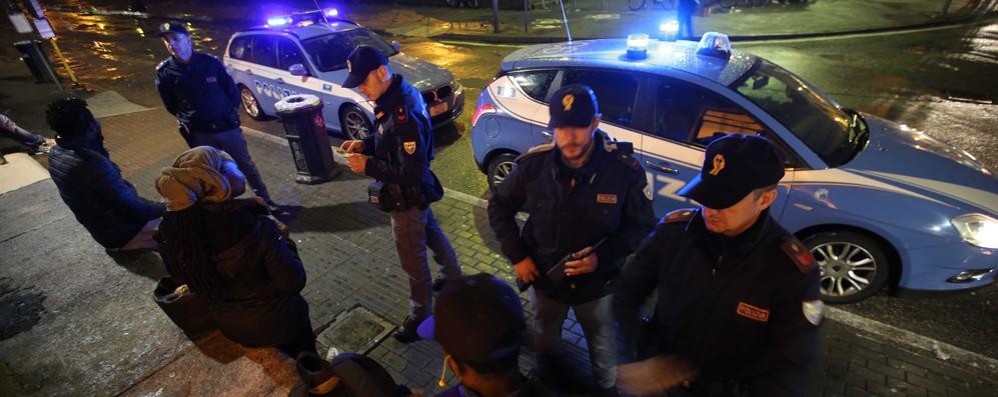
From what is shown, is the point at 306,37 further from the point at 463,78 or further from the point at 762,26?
the point at 762,26

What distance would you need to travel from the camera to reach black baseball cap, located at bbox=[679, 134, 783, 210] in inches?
61.7

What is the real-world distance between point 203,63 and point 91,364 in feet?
→ 9.23

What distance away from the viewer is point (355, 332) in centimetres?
352

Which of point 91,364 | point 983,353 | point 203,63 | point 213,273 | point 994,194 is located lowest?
point 983,353

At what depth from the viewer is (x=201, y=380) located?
117 inches

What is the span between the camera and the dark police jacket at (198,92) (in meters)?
4.52

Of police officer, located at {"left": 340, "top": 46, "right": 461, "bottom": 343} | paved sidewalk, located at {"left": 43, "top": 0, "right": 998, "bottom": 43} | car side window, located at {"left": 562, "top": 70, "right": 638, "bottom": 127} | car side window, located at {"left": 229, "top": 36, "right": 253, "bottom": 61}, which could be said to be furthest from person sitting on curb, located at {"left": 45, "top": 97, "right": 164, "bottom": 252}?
paved sidewalk, located at {"left": 43, "top": 0, "right": 998, "bottom": 43}

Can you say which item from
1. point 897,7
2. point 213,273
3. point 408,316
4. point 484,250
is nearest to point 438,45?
point 484,250

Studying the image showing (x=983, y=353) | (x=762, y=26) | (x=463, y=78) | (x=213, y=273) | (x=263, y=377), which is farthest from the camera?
(x=762, y=26)

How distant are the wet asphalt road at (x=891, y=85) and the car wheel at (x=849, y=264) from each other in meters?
0.13

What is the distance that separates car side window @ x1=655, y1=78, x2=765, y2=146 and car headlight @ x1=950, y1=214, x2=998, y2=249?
4.55ft

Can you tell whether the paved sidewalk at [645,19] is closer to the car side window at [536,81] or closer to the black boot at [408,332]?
the car side window at [536,81]

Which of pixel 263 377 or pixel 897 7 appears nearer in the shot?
pixel 263 377

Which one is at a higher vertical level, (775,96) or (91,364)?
(775,96)
